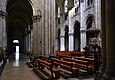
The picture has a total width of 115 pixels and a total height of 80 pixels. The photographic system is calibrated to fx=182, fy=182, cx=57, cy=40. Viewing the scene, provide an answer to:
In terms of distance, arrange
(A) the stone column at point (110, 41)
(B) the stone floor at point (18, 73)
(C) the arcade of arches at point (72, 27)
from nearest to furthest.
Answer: (A) the stone column at point (110, 41) → (C) the arcade of arches at point (72, 27) → (B) the stone floor at point (18, 73)

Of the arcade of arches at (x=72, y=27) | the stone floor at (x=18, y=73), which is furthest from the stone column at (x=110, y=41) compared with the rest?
the stone floor at (x=18, y=73)

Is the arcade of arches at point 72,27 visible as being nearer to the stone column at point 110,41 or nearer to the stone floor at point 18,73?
the stone column at point 110,41

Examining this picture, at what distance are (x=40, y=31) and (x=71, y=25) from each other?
17.6m

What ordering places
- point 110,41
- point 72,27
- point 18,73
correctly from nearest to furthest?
point 110,41
point 18,73
point 72,27

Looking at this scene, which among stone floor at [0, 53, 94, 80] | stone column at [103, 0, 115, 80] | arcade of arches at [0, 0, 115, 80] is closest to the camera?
stone column at [103, 0, 115, 80]

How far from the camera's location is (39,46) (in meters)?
20.0

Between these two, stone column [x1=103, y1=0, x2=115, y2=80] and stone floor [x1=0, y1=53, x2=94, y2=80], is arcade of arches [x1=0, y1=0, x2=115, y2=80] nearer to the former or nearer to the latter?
stone column [x1=103, y1=0, x2=115, y2=80]

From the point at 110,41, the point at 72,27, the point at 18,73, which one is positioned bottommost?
the point at 18,73

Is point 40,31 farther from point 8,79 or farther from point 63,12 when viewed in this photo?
point 63,12

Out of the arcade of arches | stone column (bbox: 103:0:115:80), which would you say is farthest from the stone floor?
stone column (bbox: 103:0:115:80)

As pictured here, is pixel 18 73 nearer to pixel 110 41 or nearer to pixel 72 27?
pixel 110 41

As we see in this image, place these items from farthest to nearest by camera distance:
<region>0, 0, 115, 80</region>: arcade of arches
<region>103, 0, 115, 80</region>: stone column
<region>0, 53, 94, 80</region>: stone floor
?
<region>0, 53, 94, 80</region>: stone floor, <region>0, 0, 115, 80</region>: arcade of arches, <region>103, 0, 115, 80</region>: stone column

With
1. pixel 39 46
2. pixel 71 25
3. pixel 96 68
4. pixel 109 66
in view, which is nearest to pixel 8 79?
pixel 96 68

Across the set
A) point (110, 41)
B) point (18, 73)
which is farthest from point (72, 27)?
point (110, 41)
